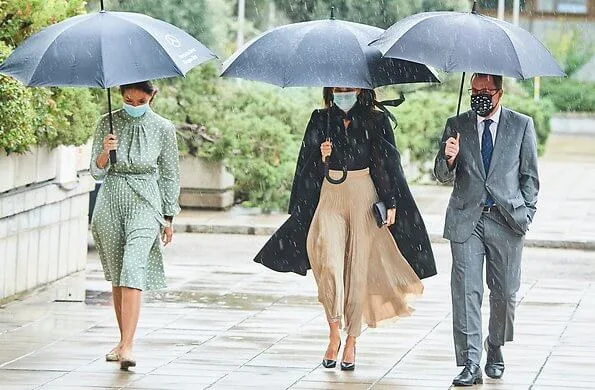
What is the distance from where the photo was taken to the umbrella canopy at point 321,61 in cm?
921

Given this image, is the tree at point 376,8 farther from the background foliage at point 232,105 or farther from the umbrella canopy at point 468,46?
the umbrella canopy at point 468,46

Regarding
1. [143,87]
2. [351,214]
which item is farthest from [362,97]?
[143,87]

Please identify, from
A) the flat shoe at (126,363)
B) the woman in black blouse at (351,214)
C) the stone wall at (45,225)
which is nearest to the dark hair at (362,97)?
the woman in black blouse at (351,214)

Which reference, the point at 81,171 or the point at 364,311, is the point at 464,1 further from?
the point at 364,311

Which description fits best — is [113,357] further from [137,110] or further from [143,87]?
[143,87]

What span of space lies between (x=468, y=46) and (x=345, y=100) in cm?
115

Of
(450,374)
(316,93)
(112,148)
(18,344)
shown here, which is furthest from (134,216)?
(316,93)

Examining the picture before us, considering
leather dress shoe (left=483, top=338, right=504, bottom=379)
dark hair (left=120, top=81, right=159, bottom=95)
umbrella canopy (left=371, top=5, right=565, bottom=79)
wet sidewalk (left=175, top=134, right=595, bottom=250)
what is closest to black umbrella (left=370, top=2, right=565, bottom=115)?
umbrella canopy (left=371, top=5, right=565, bottom=79)

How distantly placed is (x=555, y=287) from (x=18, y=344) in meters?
5.69

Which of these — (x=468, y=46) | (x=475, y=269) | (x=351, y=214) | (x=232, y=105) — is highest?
(x=468, y=46)

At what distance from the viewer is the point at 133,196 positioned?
9.48 metres

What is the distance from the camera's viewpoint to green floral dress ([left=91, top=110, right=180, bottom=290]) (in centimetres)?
946

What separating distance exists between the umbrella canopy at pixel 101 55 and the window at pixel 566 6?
51972 millimetres

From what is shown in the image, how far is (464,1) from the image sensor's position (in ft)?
107
